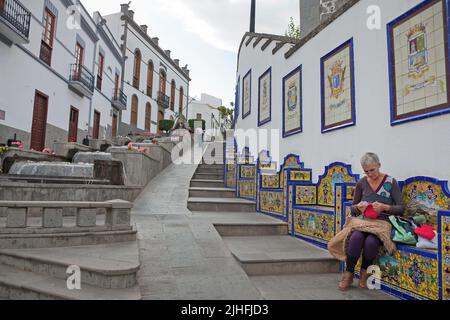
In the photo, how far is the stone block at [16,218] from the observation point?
333 centimetres

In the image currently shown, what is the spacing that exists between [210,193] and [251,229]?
105 inches

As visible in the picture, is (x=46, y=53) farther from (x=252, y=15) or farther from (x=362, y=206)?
(x=362, y=206)

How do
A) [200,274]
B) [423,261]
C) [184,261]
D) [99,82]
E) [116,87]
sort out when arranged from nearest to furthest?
1. [423,261]
2. [200,274]
3. [184,261]
4. [99,82]
5. [116,87]

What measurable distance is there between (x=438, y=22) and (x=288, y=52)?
381 cm

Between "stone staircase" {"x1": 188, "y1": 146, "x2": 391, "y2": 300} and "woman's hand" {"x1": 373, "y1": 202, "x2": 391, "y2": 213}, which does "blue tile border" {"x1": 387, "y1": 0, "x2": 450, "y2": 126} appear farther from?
"stone staircase" {"x1": 188, "y1": 146, "x2": 391, "y2": 300}

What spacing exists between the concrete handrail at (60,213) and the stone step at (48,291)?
2.30 feet

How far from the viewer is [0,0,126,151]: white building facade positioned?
352 inches

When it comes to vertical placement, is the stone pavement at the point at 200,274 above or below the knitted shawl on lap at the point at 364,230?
below

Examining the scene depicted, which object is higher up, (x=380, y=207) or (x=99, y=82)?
(x=99, y=82)

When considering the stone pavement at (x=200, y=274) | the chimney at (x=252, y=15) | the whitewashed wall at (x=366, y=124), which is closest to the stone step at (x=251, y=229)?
the stone pavement at (x=200, y=274)

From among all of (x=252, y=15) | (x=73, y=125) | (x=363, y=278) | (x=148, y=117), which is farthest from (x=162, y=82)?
(x=363, y=278)

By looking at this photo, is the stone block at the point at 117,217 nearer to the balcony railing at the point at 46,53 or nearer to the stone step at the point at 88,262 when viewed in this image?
the stone step at the point at 88,262

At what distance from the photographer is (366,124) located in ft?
14.1

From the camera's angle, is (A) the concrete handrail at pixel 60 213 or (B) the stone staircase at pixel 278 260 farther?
(A) the concrete handrail at pixel 60 213
